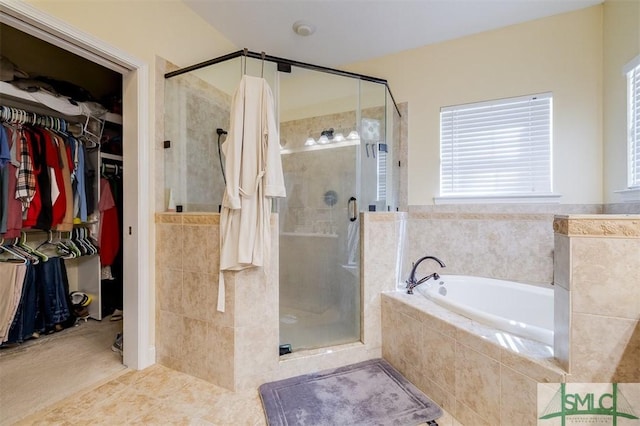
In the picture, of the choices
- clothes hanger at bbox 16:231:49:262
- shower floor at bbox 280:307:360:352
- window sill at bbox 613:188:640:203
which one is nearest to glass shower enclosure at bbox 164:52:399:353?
shower floor at bbox 280:307:360:352

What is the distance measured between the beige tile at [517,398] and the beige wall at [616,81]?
1.69 meters

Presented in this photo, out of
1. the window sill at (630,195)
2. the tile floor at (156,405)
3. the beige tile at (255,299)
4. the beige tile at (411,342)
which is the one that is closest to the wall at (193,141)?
the beige tile at (255,299)

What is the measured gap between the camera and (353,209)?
2.04m

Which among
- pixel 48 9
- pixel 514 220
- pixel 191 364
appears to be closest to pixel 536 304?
pixel 514 220

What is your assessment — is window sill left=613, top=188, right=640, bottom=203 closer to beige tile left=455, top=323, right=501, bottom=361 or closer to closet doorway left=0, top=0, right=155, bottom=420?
beige tile left=455, top=323, right=501, bottom=361

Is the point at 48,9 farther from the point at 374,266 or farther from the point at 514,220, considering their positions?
the point at 514,220

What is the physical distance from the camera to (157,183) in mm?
1864

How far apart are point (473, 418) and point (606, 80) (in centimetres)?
252

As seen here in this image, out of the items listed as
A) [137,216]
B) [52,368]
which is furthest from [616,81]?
[52,368]

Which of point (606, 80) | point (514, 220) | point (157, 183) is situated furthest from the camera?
point (514, 220)

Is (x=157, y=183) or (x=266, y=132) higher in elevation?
(x=266, y=132)

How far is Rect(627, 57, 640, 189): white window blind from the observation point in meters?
1.76

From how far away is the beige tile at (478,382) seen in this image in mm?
1177

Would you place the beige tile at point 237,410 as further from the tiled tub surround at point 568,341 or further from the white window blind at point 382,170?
the white window blind at point 382,170
